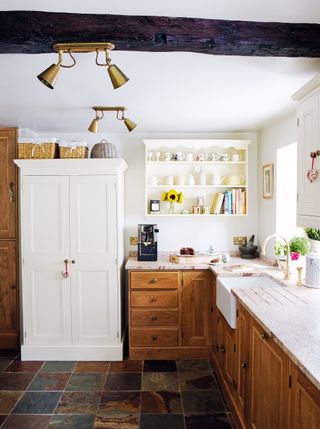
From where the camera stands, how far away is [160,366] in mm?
3121

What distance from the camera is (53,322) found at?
128 inches

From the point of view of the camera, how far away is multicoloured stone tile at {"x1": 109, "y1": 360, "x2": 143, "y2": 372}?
306cm

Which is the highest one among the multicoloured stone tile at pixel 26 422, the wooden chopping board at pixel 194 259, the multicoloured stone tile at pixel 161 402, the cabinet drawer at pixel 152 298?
the wooden chopping board at pixel 194 259

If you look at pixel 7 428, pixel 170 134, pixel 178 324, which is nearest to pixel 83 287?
pixel 178 324

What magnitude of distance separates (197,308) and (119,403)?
1.11m

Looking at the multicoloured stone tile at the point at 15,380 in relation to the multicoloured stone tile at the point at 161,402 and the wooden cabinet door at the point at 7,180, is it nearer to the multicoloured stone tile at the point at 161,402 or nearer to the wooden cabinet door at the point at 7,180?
the multicoloured stone tile at the point at 161,402

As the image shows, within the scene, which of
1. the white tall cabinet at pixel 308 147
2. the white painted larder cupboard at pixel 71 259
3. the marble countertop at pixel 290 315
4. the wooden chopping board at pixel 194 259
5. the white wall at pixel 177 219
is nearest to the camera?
the marble countertop at pixel 290 315

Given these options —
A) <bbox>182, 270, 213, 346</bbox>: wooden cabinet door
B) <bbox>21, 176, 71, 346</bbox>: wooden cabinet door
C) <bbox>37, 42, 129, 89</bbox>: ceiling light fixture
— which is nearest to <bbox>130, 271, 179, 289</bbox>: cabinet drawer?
<bbox>182, 270, 213, 346</bbox>: wooden cabinet door

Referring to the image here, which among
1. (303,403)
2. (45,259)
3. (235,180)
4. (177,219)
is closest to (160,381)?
(45,259)

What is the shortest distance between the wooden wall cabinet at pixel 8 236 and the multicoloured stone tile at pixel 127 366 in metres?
1.11

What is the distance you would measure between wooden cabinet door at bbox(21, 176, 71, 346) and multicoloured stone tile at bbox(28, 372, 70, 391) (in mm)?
333

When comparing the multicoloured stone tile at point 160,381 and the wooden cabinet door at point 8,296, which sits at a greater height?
the wooden cabinet door at point 8,296

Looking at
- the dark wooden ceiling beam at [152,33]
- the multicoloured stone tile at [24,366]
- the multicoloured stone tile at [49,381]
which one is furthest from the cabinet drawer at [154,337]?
the dark wooden ceiling beam at [152,33]

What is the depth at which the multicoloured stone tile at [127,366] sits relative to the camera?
3059 millimetres
